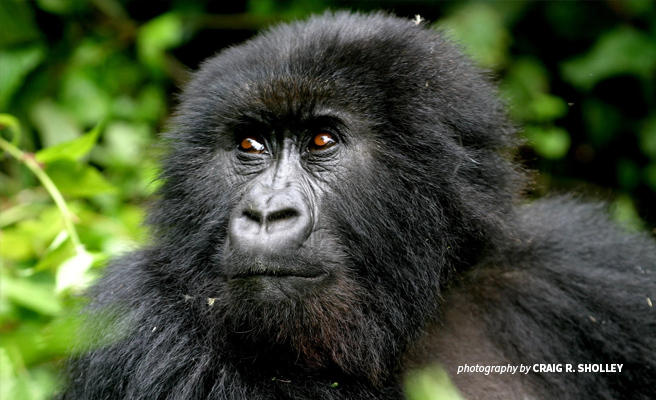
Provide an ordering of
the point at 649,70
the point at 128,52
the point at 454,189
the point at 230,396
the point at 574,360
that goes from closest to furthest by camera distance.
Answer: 1. the point at 230,396
2. the point at 454,189
3. the point at 574,360
4. the point at 649,70
5. the point at 128,52

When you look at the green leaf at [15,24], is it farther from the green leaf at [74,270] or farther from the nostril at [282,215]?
the nostril at [282,215]

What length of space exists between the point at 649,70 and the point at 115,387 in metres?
4.80

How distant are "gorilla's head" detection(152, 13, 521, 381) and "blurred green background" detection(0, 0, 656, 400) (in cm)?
164

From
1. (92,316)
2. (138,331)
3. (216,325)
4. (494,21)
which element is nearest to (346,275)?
(216,325)

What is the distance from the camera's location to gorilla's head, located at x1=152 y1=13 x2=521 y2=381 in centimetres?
271

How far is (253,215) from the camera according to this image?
8.80 feet

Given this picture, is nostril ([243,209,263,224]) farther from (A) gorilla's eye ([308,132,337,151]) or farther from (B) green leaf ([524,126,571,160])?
(B) green leaf ([524,126,571,160])

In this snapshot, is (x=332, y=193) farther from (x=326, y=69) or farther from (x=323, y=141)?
(x=326, y=69)

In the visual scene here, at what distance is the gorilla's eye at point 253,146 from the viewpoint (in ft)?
10.0

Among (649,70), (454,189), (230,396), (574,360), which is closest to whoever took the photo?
(230,396)

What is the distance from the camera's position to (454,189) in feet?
9.76

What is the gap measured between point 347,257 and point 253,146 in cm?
67

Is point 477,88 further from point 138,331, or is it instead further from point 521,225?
point 138,331

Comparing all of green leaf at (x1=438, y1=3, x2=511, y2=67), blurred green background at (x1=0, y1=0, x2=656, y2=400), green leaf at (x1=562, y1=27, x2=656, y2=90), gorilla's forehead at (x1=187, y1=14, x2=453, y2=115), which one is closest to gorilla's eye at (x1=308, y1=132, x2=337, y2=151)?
gorilla's forehead at (x1=187, y1=14, x2=453, y2=115)
